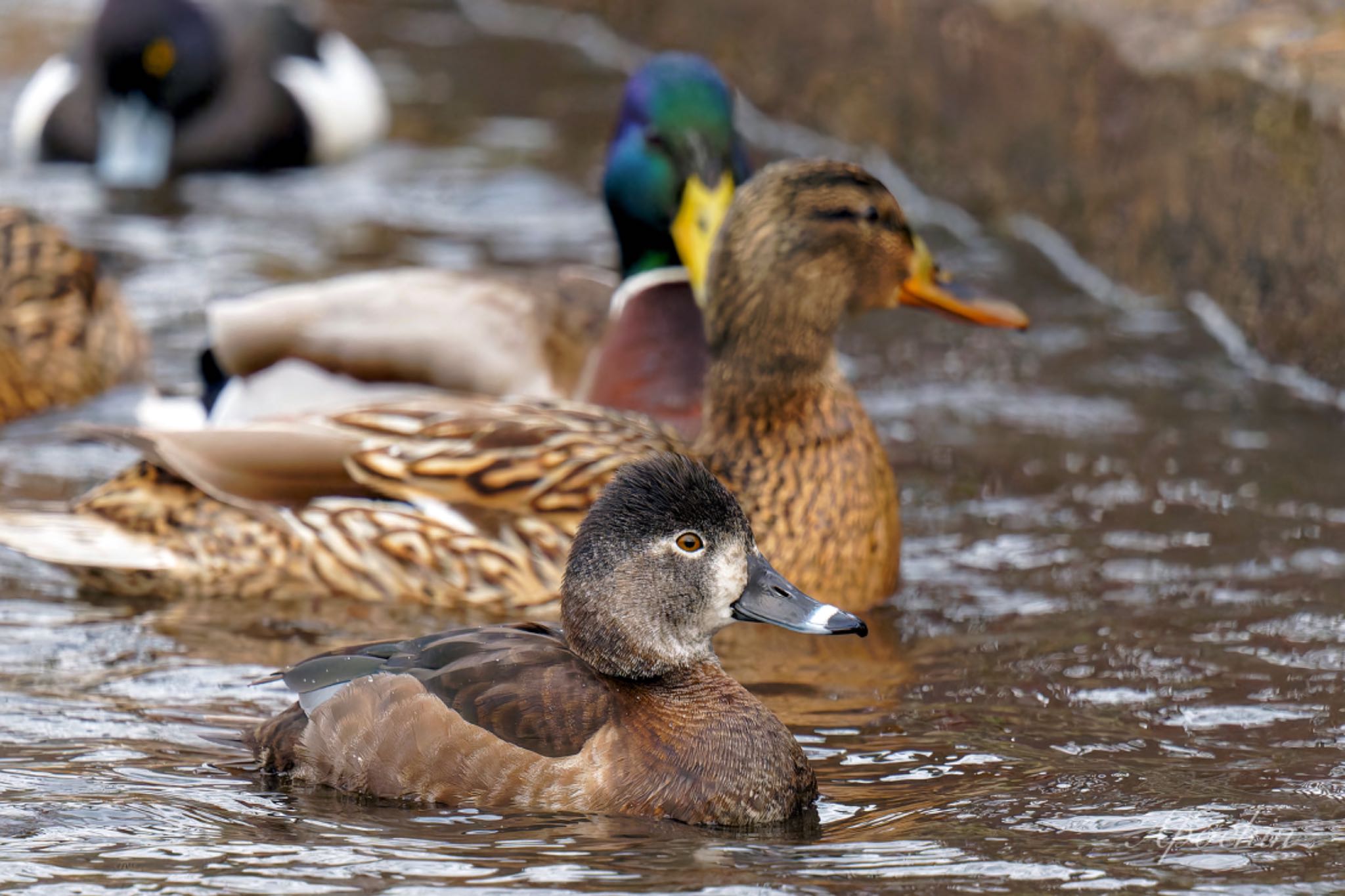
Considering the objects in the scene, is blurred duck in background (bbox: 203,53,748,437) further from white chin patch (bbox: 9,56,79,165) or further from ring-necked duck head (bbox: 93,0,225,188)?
white chin patch (bbox: 9,56,79,165)

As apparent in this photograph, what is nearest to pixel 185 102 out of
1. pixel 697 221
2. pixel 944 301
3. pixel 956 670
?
pixel 697 221

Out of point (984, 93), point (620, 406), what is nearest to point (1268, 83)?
point (984, 93)

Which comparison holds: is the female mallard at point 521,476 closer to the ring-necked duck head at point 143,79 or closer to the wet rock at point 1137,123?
the wet rock at point 1137,123

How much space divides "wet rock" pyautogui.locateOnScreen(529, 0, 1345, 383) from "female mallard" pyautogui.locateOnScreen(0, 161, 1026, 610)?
2.64 meters

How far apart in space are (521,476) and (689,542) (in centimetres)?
156

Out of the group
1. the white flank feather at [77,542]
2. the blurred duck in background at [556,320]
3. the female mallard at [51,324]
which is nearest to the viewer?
the white flank feather at [77,542]

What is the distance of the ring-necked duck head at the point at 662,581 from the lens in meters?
4.65

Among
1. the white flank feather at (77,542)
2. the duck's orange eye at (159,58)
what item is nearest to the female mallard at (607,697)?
the white flank feather at (77,542)

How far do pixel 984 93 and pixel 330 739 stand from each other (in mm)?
7176

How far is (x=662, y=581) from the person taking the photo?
183 inches

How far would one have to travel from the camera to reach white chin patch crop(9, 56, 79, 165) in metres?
12.2

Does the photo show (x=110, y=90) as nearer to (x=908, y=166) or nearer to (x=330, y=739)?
(x=908, y=166)

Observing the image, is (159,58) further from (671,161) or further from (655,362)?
(655,362)

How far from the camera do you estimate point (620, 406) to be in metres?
7.24
